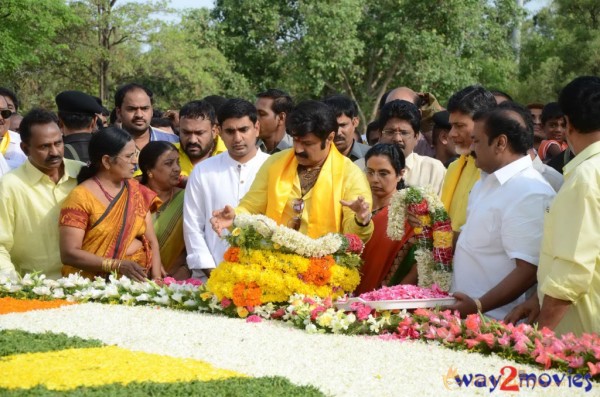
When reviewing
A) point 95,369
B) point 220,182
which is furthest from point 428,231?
point 95,369

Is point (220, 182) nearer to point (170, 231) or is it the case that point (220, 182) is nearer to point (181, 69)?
point (170, 231)

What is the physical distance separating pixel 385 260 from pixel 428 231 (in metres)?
0.65

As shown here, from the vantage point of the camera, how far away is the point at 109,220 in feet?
23.8

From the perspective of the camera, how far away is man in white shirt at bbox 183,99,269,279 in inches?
300

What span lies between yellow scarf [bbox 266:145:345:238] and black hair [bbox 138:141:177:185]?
1.55 metres

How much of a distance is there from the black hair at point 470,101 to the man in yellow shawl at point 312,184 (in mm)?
886

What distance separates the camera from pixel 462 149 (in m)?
6.54

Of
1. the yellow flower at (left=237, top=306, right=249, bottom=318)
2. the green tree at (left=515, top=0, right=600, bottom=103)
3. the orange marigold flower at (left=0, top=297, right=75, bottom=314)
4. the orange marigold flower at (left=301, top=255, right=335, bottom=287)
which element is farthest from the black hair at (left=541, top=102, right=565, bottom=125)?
the green tree at (left=515, top=0, right=600, bottom=103)

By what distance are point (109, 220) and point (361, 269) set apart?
6.96 feet

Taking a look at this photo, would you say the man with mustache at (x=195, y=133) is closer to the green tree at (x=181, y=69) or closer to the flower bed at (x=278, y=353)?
the flower bed at (x=278, y=353)

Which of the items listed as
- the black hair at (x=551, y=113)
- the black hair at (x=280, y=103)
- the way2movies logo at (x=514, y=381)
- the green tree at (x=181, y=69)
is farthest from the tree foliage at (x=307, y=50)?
the way2movies logo at (x=514, y=381)

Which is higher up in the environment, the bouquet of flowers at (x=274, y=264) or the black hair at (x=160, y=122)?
the black hair at (x=160, y=122)

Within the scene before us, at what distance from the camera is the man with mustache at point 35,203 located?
23.9ft

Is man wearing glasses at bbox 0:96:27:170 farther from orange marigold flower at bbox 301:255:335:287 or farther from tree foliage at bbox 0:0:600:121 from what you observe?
tree foliage at bbox 0:0:600:121
